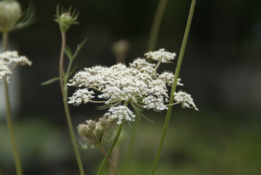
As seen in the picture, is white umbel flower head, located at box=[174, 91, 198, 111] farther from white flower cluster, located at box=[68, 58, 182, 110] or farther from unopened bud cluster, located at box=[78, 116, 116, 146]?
unopened bud cluster, located at box=[78, 116, 116, 146]

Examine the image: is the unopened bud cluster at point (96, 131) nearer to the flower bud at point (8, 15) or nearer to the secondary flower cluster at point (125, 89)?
the secondary flower cluster at point (125, 89)

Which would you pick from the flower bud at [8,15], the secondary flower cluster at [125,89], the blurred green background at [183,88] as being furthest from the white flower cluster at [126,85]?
the blurred green background at [183,88]

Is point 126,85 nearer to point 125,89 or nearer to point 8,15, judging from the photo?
point 125,89

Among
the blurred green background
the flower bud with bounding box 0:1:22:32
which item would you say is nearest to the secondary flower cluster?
the flower bud with bounding box 0:1:22:32

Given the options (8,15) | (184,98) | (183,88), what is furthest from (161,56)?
(183,88)

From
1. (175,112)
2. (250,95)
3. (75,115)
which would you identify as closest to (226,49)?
(250,95)
